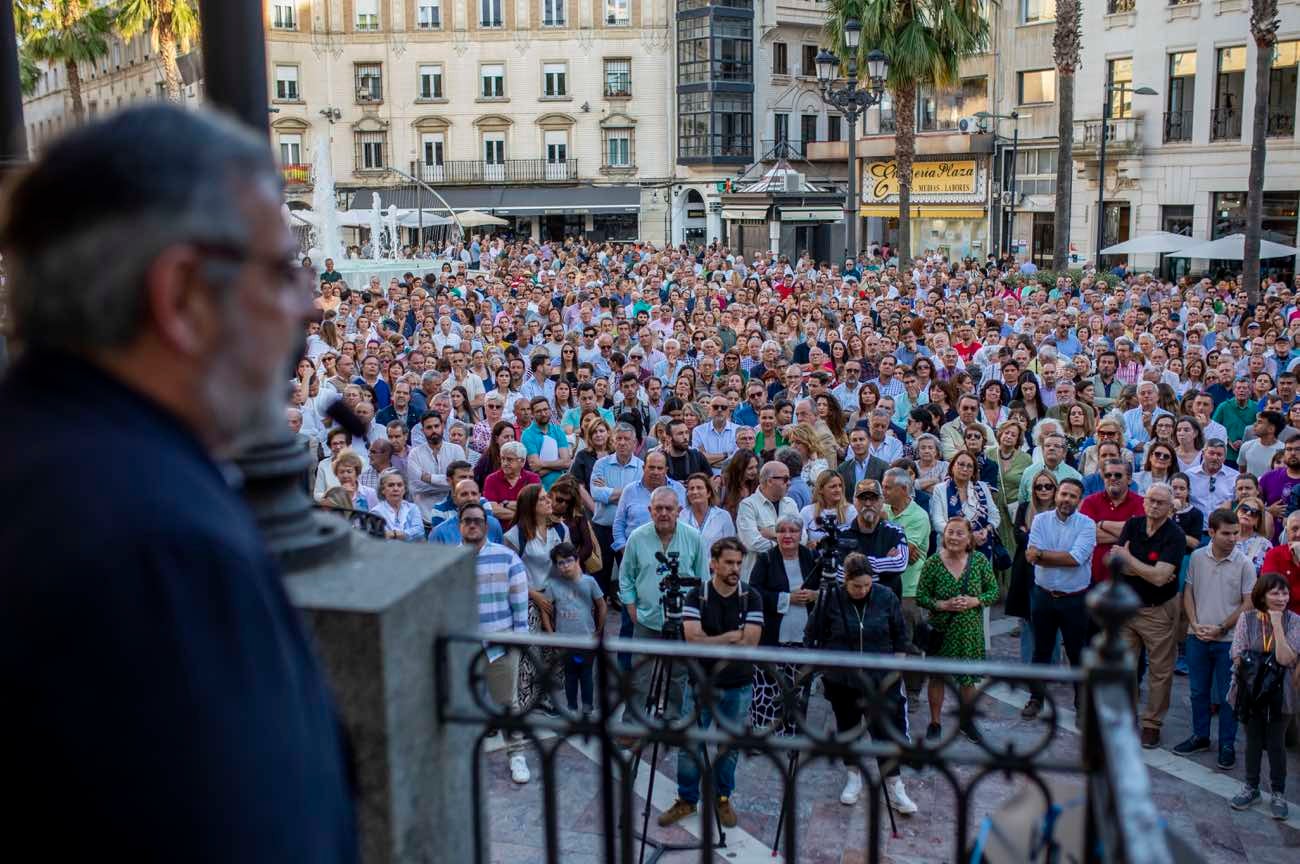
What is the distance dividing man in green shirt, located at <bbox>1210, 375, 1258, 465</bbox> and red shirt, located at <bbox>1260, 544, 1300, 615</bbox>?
4660 millimetres

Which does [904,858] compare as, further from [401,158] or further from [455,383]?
[401,158]

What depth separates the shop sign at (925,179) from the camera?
153ft

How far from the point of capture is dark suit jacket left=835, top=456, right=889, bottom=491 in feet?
34.0

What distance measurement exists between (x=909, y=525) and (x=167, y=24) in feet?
93.9

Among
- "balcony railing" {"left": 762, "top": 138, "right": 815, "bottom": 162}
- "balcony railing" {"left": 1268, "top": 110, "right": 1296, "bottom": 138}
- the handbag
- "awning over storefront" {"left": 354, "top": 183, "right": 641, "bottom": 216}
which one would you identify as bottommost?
the handbag

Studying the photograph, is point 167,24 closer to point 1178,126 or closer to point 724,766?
point 1178,126

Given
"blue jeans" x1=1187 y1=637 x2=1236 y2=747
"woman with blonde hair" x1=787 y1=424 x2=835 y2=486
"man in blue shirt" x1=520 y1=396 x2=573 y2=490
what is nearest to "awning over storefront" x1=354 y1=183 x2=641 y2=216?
"man in blue shirt" x1=520 y1=396 x2=573 y2=490

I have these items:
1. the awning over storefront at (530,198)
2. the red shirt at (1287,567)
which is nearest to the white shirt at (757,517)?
the red shirt at (1287,567)

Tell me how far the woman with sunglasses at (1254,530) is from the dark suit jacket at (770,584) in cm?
301

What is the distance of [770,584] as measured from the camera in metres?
8.23

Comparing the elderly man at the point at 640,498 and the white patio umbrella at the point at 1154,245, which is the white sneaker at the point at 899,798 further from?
the white patio umbrella at the point at 1154,245

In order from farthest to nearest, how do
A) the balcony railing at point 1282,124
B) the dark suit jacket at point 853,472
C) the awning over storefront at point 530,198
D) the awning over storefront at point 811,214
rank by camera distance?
the awning over storefront at point 530,198 → the awning over storefront at point 811,214 → the balcony railing at point 1282,124 → the dark suit jacket at point 853,472

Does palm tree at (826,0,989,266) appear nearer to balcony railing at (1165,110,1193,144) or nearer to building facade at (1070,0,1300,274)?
building facade at (1070,0,1300,274)

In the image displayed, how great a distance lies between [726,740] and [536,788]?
5.00 m
